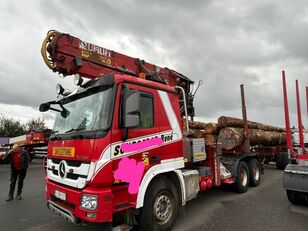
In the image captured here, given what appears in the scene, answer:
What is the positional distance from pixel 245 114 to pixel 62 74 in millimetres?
5741

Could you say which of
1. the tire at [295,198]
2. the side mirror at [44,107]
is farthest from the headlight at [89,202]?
the tire at [295,198]

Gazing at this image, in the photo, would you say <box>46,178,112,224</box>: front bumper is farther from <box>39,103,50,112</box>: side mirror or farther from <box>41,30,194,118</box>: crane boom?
<box>41,30,194,118</box>: crane boom

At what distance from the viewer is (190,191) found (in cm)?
477

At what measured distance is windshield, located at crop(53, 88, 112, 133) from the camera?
3498 mm

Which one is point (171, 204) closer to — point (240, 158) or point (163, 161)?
point (163, 161)

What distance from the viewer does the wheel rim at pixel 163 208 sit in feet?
13.1

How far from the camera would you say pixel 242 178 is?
7.18 m

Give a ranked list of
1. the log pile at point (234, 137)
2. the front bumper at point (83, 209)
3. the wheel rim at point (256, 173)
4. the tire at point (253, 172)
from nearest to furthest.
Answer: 1. the front bumper at point (83, 209)
2. the log pile at point (234, 137)
3. the tire at point (253, 172)
4. the wheel rim at point (256, 173)

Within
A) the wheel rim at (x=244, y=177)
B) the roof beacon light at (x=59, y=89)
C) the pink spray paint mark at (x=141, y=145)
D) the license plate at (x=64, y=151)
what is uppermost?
the roof beacon light at (x=59, y=89)

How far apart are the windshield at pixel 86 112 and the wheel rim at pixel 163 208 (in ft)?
5.45

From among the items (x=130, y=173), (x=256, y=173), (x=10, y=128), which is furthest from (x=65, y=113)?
(x=10, y=128)

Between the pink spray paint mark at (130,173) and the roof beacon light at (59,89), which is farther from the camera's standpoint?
the roof beacon light at (59,89)

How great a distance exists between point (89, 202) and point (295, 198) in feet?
16.4

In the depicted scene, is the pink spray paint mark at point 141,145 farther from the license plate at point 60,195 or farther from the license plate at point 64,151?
the license plate at point 60,195
